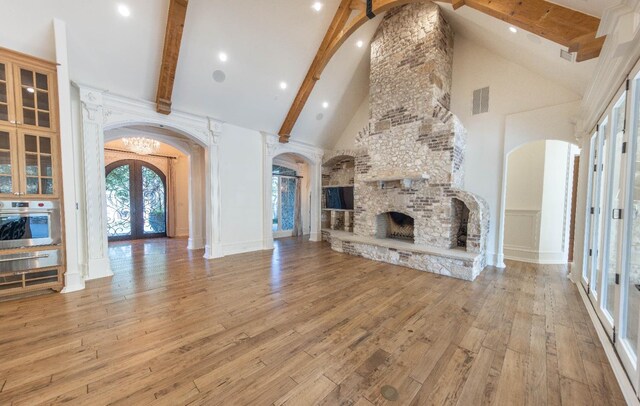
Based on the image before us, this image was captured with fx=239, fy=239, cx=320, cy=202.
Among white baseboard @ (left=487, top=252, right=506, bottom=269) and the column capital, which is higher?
the column capital

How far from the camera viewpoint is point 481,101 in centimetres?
494

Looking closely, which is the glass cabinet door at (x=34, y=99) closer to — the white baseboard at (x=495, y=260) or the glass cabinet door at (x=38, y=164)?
the glass cabinet door at (x=38, y=164)

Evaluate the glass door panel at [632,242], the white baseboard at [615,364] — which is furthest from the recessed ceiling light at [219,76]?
the white baseboard at [615,364]

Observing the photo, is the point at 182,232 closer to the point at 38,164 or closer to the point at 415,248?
the point at 38,164

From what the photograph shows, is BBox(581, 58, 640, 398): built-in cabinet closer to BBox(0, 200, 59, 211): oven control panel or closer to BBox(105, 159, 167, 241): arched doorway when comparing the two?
BBox(0, 200, 59, 211): oven control panel

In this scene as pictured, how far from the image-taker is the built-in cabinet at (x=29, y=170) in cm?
286

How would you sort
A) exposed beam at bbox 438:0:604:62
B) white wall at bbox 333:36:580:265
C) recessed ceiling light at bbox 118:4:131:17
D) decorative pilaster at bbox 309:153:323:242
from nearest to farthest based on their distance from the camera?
1. exposed beam at bbox 438:0:604:62
2. recessed ceiling light at bbox 118:4:131:17
3. white wall at bbox 333:36:580:265
4. decorative pilaster at bbox 309:153:323:242

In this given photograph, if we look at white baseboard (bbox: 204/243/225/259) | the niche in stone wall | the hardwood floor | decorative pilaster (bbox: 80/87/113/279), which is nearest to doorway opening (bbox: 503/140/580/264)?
the niche in stone wall

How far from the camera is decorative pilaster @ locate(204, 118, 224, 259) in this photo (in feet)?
16.4

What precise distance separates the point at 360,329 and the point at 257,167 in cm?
445

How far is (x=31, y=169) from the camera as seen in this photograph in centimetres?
301

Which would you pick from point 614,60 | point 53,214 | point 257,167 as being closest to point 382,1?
point 614,60

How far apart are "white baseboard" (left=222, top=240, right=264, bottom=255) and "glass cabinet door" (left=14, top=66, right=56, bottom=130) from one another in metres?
3.26

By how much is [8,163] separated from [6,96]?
2.61ft
